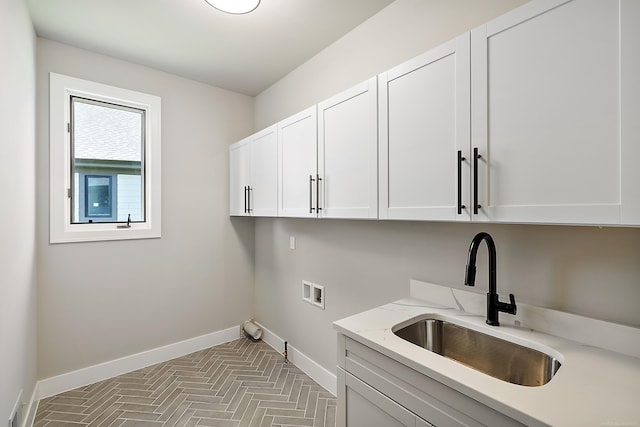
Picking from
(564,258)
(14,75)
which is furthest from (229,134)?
(564,258)

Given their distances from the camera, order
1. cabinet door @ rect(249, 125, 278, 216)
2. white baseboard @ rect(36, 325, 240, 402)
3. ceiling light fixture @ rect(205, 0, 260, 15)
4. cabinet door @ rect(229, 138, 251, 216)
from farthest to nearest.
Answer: cabinet door @ rect(229, 138, 251, 216)
cabinet door @ rect(249, 125, 278, 216)
white baseboard @ rect(36, 325, 240, 402)
ceiling light fixture @ rect(205, 0, 260, 15)

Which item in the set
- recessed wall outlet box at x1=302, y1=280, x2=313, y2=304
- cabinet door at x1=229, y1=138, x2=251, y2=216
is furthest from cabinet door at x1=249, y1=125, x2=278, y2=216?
recessed wall outlet box at x1=302, y1=280, x2=313, y2=304

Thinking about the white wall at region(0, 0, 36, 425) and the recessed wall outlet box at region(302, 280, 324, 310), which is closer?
the white wall at region(0, 0, 36, 425)

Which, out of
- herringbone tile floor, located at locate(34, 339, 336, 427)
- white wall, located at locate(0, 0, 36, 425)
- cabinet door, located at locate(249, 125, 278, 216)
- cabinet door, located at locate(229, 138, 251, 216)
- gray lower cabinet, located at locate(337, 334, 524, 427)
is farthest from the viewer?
cabinet door, located at locate(229, 138, 251, 216)

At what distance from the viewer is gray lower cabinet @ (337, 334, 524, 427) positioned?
99cm

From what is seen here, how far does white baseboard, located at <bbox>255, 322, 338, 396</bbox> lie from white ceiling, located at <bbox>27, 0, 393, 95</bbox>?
2.69 m

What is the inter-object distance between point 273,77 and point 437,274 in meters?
2.53

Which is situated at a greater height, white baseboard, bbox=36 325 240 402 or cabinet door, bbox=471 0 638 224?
cabinet door, bbox=471 0 638 224

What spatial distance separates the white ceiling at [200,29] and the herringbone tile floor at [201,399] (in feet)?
9.55

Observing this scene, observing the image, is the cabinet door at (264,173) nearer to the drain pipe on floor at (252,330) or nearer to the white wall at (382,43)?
the white wall at (382,43)

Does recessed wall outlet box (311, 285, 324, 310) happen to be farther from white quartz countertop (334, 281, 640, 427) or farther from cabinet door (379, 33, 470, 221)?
cabinet door (379, 33, 470, 221)

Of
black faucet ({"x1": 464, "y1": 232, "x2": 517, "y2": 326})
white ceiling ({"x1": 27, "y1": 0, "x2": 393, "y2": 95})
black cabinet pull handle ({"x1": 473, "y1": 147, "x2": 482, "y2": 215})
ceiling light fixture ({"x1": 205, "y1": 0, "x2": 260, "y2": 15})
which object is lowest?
black faucet ({"x1": 464, "y1": 232, "x2": 517, "y2": 326})

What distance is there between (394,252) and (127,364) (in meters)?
2.72

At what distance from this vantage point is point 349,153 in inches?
71.7
